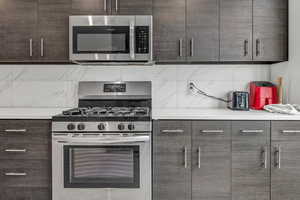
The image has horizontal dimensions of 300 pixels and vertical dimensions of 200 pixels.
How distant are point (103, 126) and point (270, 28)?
181cm

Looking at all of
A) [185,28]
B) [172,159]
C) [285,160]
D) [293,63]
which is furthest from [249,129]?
[185,28]

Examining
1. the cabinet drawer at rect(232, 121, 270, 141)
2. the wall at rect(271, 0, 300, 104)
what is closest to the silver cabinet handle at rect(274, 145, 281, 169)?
the cabinet drawer at rect(232, 121, 270, 141)

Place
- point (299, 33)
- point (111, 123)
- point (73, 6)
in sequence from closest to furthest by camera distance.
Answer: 1. point (111, 123)
2. point (299, 33)
3. point (73, 6)

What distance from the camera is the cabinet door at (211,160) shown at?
226 cm

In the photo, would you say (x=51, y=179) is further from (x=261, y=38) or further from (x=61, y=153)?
(x=261, y=38)

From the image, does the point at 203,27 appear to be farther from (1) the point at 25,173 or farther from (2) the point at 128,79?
(1) the point at 25,173

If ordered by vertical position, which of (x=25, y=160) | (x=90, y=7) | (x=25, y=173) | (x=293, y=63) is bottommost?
(x=25, y=173)

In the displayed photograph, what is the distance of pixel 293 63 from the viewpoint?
253cm

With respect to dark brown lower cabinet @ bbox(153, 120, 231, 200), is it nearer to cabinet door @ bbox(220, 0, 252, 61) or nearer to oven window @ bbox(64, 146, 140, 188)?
oven window @ bbox(64, 146, 140, 188)

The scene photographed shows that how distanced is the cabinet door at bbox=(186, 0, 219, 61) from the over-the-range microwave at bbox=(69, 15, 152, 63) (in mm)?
401

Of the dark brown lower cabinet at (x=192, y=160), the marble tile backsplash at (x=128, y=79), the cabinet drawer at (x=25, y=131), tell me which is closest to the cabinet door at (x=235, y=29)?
the marble tile backsplash at (x=128, y=79)

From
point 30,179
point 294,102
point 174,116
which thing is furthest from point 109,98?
point 294,102

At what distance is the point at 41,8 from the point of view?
8.44 ft

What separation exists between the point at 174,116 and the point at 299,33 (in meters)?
1.36
